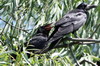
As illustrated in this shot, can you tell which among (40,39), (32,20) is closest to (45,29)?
(40,39)

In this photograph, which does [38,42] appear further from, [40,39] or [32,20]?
[32,20]

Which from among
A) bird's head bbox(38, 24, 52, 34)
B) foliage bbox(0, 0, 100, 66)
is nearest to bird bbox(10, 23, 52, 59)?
bird's head bbox(38, 24, 52, 34)

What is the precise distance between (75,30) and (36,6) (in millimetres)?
667

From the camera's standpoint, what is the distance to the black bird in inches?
157

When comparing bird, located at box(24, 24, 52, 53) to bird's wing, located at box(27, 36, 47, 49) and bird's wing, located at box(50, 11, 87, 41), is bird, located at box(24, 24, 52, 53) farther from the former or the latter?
bird's wing, located at box(50, 11, 87, 41)

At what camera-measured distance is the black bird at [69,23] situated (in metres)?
3.98

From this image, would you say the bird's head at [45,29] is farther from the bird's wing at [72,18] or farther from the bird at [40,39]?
the bird's wing at [72,18]

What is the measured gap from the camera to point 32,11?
4301 mm

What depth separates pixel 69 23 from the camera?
4.47 meters

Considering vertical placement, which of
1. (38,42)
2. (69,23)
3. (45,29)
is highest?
(69,23)

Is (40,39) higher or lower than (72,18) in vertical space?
lower

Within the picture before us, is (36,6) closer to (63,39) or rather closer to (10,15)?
(10,15)

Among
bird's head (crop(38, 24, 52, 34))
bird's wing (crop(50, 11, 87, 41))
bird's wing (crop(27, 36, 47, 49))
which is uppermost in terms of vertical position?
bird's wing (crop(50, 11, 87, 41))

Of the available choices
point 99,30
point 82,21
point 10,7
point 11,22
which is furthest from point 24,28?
point 99,30
